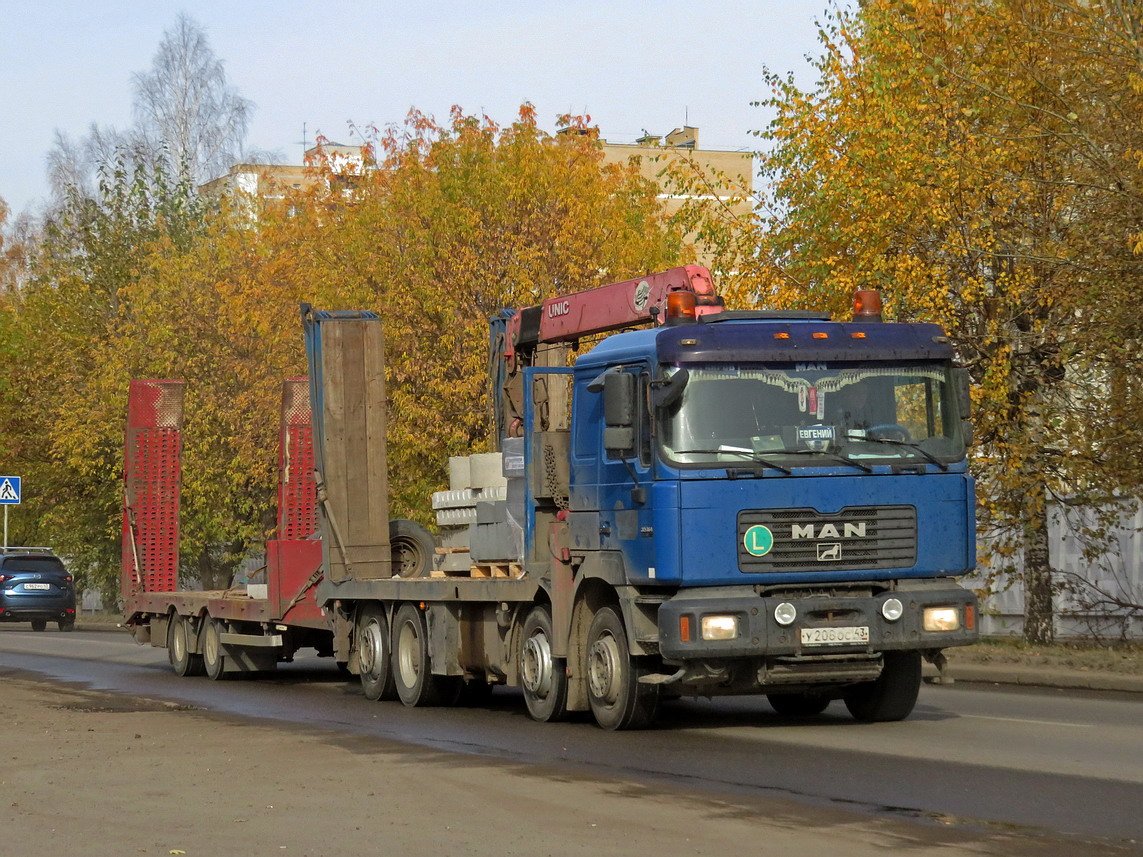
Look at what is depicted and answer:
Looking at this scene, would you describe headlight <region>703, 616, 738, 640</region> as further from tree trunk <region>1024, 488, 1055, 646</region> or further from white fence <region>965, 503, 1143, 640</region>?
tree trunk <region>1024, 488, 1055, 646</region>

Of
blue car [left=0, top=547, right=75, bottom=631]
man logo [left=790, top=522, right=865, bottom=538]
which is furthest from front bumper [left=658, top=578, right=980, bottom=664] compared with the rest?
blue car [left=0, top=547, right=75, bottom=631]

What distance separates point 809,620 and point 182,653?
42.3 feet

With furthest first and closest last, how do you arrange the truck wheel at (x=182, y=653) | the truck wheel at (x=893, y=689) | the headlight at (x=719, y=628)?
the truck wheel at (x=182, y=653) → the truck wheel at (x=893, y=689) → the headlight at (x=719, y=628)

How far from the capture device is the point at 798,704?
15750 millimetres

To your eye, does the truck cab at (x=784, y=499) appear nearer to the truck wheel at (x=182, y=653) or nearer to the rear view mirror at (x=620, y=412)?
the rear view mirror at (x=620, y=412)

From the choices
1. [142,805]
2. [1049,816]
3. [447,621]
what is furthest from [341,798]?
[447,621]

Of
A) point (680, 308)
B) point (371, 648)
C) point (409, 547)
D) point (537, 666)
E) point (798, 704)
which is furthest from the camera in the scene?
point (409, 547)

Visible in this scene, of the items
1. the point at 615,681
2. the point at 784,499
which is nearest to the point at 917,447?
the point at 784,499

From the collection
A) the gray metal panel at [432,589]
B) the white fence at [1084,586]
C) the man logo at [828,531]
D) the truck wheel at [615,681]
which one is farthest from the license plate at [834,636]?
the white fence at [1084,586]

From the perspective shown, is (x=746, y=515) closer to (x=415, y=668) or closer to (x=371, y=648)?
(x=415, y=668)

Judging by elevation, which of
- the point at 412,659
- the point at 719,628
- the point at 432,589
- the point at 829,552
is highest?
the point at 829,552

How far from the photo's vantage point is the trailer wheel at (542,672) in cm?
1476

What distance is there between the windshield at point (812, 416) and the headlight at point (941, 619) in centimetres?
110

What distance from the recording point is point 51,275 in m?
53.1
